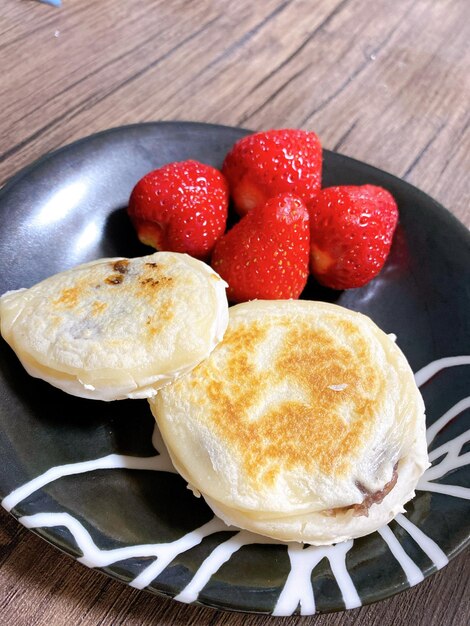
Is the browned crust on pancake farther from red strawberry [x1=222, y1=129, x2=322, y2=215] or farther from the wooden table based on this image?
the wooden table

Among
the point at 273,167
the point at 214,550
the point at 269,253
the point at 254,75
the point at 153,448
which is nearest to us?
the point at 214,550

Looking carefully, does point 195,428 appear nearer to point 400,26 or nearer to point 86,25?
point 86,25

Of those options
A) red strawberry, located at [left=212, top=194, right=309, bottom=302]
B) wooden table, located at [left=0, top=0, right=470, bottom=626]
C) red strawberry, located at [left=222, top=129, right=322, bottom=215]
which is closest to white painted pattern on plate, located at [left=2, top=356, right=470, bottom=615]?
red strawberry, located at [left=212, top=194, right=309, bottom=302]

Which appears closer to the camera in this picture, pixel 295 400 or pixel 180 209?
pixel 295 400

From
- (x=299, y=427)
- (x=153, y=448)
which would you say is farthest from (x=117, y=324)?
(x=299, y=427)

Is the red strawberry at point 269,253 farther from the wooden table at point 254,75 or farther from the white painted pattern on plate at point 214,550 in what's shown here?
the wooden table at point 254,75

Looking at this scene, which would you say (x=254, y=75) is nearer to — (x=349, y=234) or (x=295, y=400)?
(x=349, y=234)

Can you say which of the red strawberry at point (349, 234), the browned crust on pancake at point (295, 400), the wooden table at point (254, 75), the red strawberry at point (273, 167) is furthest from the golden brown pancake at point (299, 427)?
the wooden table at point (254, 75)
